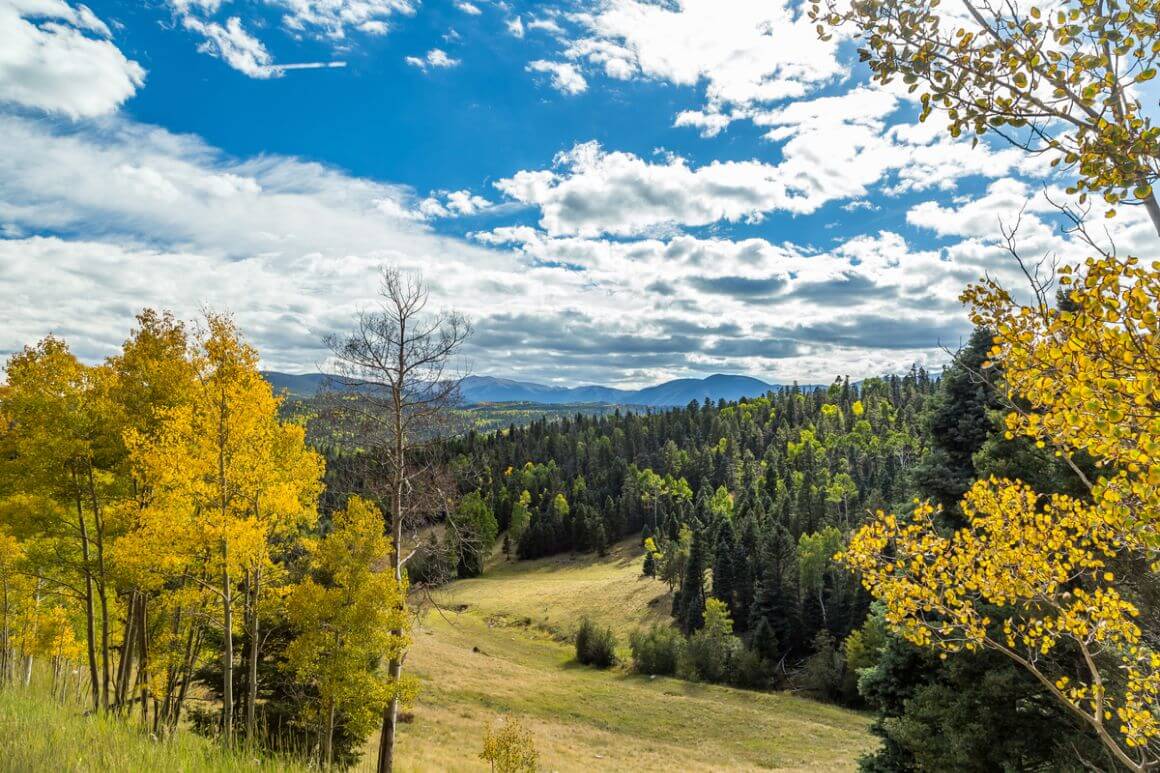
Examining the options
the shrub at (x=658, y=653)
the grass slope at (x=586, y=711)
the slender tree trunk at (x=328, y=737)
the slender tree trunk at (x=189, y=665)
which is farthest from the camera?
the shrub at (x=658, y=653)

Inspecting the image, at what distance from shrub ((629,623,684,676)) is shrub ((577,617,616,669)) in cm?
260

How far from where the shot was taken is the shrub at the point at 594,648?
5734 centimetres

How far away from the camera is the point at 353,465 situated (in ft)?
48.6

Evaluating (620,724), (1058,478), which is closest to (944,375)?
(1058,478)

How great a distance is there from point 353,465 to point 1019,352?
46.6 feet

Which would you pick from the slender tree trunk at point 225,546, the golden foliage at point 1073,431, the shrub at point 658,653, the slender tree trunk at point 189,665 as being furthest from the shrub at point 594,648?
the golden foliage at point 1073,431

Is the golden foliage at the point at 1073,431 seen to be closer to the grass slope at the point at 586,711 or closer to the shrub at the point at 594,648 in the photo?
the grass slope at the point at 586,711

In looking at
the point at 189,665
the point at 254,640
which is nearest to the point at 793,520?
the point at 189,665

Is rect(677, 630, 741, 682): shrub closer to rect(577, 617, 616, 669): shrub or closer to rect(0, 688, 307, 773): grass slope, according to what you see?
rect(577, 617, 616, 669): shrub

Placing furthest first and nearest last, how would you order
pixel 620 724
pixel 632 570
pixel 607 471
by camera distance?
pixel 607 471 → pixel 632 570 → pixel 620 724

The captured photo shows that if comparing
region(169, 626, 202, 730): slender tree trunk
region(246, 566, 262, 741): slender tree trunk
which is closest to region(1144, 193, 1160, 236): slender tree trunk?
region(246, 566, 262, 741): slender tree trunk

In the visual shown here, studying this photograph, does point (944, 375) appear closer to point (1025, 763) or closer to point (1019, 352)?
point (1025, 763)

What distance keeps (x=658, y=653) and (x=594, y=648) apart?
20.4ft

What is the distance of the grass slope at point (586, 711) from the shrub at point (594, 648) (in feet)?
4.32
